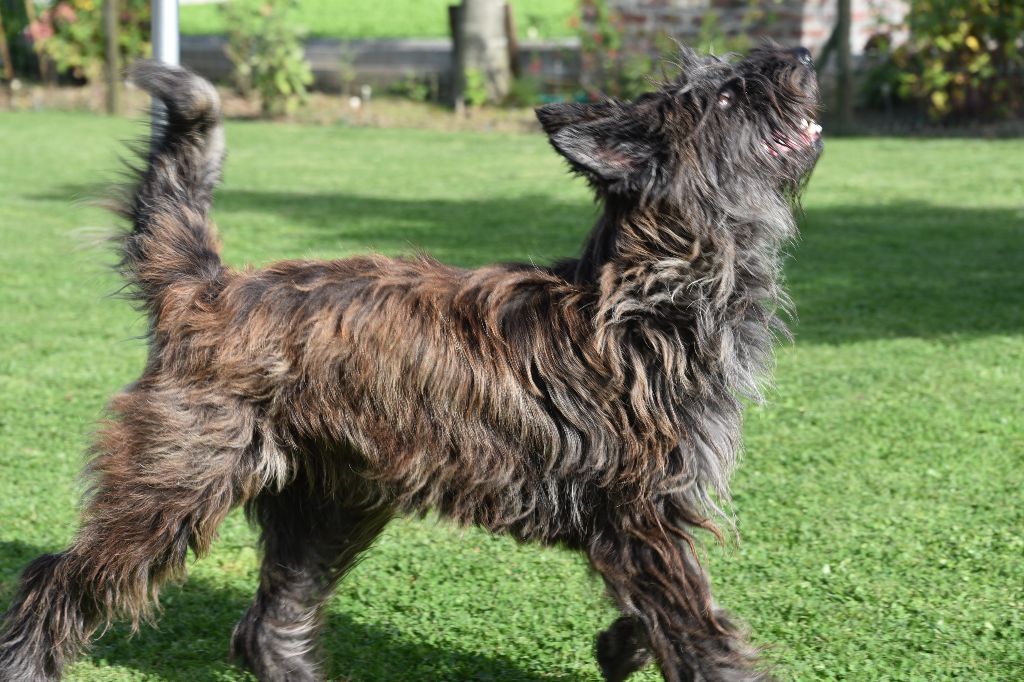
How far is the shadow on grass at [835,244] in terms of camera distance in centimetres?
876

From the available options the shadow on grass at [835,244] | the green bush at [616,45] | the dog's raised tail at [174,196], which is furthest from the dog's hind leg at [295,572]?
the green bush at [616,45]

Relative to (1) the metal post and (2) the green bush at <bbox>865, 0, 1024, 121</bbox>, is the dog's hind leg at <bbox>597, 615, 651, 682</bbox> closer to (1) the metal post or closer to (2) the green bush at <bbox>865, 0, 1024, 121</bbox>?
(2) the green bush at <bbox>865, 0, 1024, 121</bbox>

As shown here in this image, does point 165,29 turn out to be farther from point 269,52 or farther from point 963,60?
point 269,52

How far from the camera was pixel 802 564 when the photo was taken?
194 inches

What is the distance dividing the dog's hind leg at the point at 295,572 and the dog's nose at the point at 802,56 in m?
1.94

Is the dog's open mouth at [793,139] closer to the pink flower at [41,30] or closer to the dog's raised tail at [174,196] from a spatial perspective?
the dog's raised tail at [174,196]

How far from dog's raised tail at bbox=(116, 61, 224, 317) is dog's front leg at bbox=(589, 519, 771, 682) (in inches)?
59.3

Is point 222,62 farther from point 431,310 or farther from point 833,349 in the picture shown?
point 431,310

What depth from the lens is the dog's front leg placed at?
3389 mm

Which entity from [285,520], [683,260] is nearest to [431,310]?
[683,260]

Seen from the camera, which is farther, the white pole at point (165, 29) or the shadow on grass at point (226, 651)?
the white pole at point (165, 29)

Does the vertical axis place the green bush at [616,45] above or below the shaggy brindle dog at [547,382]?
above

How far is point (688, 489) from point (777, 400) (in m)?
3.63

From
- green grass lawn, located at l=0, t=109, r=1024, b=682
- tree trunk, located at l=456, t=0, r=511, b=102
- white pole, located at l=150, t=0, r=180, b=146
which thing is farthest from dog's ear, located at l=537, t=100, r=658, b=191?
tree trunk, located at l=456, t=0, r=511, b=102
